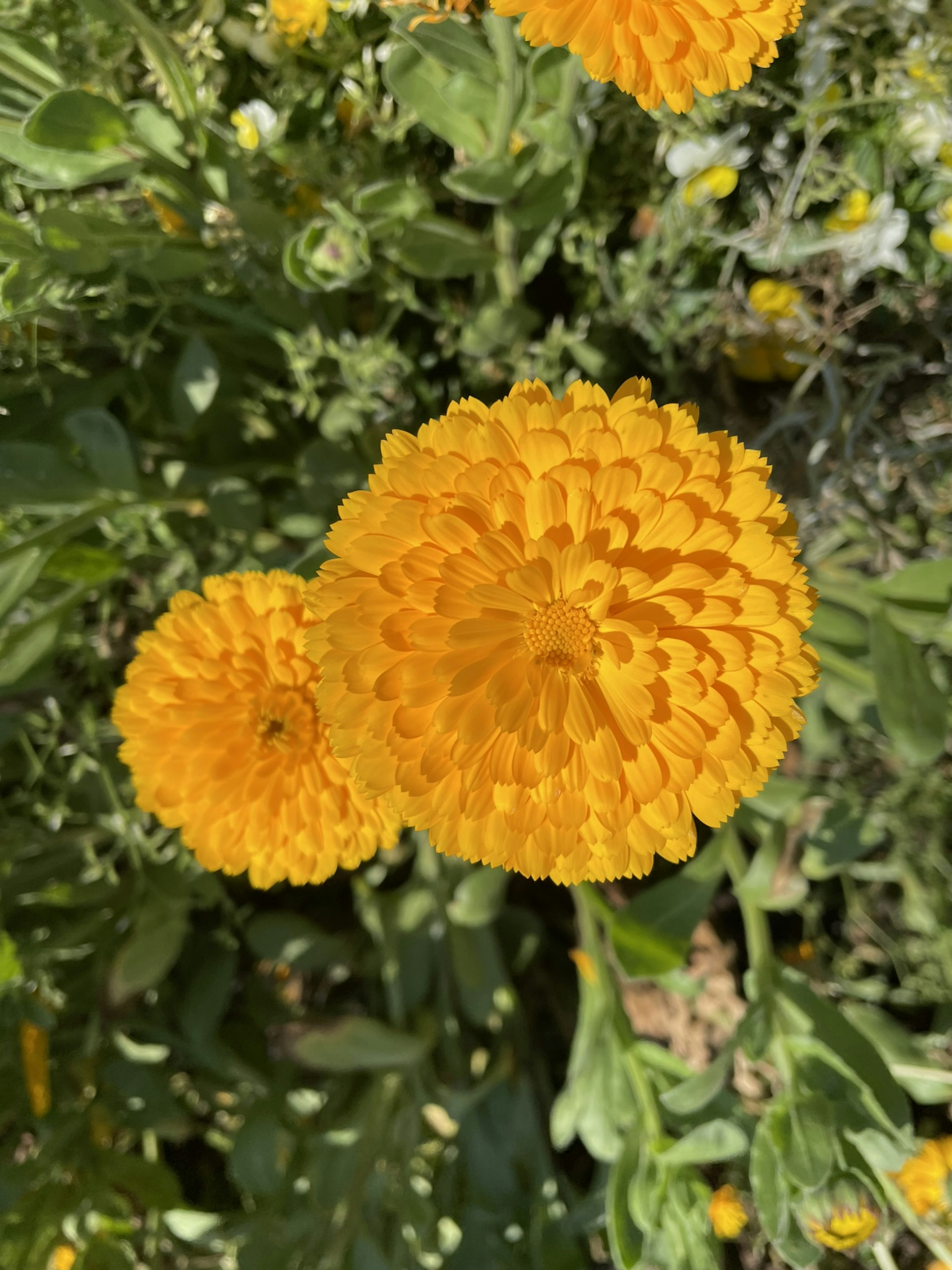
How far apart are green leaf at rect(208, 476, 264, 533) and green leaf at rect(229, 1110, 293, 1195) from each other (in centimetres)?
98

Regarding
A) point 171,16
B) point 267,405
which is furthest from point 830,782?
point 171,16

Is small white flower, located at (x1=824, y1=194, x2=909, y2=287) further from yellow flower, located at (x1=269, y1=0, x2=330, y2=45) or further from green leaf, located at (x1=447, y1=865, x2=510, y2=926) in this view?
green leaf, located at (x1=447, y1=865, x2=510, y2=926)

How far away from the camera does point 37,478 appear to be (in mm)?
1191

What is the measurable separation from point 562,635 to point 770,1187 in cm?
81

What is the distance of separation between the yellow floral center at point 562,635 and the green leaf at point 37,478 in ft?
2.44

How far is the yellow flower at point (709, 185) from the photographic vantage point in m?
1.32

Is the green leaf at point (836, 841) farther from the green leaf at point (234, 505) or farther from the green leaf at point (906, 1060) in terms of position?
the green leaf at point (234, 505)

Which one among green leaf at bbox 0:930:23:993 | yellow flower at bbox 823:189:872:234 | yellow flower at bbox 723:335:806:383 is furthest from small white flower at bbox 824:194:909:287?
green leaf at bbox 0:930:23:993

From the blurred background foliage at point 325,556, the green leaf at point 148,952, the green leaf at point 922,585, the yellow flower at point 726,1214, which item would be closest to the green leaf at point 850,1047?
the blurred background foliage at point 325,556

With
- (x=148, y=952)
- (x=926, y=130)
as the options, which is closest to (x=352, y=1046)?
(x=148, y=952)

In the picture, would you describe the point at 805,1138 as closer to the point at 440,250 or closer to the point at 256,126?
the point at 440,250

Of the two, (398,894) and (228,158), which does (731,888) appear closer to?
(398,894)

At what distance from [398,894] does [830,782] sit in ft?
2.90

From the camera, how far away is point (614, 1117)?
1.40 metres
